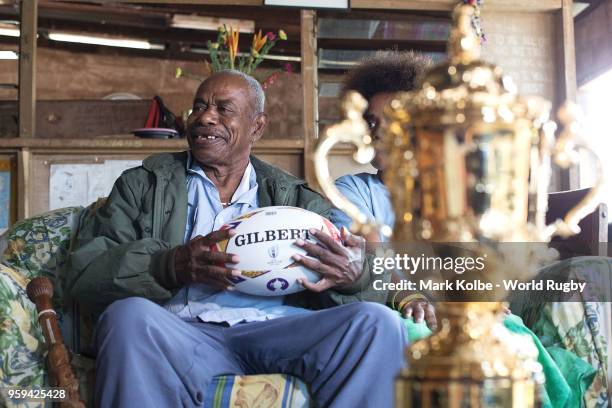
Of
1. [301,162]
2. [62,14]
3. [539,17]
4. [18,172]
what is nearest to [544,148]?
[301,162]

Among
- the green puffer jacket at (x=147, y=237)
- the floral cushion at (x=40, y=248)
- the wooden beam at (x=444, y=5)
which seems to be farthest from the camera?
the wooden beam at (x=444, y=5)

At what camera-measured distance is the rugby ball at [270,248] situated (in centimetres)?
200

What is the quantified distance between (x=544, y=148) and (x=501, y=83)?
0.30ft

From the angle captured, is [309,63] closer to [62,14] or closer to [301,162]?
[301,162]

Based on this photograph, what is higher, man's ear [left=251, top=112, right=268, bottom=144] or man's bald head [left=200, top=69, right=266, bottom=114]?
man's bald head [left=200, top=69, right=266, bottom=114]

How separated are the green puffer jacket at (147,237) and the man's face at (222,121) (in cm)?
9

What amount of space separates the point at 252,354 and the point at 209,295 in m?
0.22

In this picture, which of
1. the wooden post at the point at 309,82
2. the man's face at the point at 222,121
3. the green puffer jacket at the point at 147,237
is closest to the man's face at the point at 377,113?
the green puffer jacket at the point at 147,237

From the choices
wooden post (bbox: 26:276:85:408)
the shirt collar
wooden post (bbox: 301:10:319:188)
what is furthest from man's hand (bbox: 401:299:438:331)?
wooden post (bbox: 301:10:319:188)

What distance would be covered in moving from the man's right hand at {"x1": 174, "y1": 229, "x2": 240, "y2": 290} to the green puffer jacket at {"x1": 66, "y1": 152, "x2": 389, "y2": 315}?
1.8 inches

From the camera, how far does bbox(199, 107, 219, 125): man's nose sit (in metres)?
2.50

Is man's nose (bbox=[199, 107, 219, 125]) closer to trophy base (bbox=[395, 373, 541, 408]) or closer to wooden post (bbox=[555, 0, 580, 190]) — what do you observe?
trophy base (bbox=[395, 373, 541, 408])

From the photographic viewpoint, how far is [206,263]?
6.70 feet

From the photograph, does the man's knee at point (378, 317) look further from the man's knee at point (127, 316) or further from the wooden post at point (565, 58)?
the wooden post at point (565, 58)
